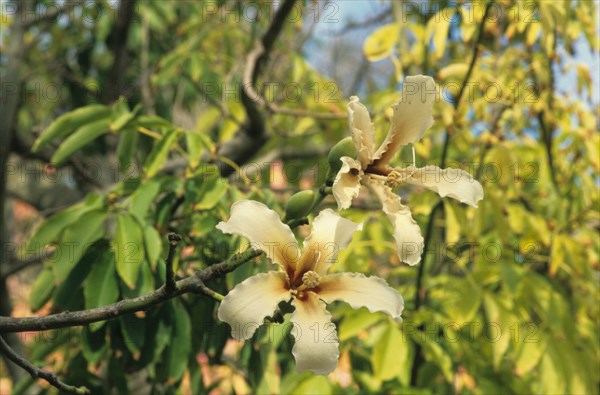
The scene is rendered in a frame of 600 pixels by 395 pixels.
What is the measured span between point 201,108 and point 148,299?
11.2ft

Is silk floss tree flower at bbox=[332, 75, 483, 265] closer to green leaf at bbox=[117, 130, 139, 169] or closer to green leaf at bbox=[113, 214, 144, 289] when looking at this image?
green leaf at bbox=[113, 214, 144, 289]

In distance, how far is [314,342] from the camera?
76cm

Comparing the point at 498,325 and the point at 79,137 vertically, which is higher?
the point at 79,137

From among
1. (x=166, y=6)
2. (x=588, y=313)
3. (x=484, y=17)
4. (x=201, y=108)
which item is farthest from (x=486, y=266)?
(x=201, y=108)

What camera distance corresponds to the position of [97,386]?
140 cm

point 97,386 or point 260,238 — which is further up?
point 260,238

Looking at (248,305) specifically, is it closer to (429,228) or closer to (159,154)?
(159,154)

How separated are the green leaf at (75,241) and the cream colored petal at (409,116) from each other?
0.61 meters

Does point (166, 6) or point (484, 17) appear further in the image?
point (166, 6)

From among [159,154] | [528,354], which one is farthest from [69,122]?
[528,354]

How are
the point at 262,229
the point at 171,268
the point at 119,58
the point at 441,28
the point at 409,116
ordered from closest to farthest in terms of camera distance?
the point at 171,268 < the point at 262,229 < the point at 409,116 < the point at 441,28 < the point at 119,58

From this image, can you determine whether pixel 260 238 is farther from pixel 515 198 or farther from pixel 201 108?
pixel 201 108

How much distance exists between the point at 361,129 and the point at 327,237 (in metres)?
0.15

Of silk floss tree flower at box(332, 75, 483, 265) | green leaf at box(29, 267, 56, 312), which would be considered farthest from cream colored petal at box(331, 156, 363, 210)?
green leaf at box(29, 267, 56, 312)
